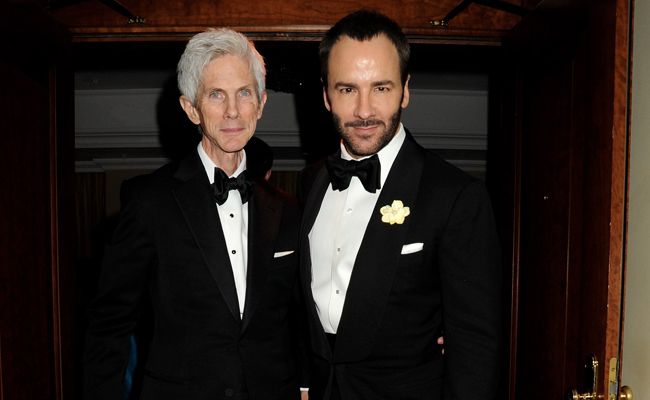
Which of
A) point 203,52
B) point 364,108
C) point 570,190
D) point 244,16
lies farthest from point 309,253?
point 244,16

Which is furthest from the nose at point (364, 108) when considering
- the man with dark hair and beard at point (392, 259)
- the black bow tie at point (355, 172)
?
the black bow tie at point (355, 172)

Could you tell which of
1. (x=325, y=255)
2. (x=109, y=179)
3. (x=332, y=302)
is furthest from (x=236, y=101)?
(x=109, y=179)

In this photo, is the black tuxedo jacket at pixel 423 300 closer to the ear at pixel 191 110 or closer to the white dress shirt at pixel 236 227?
the white dress shirt at pixel 236 227

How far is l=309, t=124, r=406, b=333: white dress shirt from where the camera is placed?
6.67ft

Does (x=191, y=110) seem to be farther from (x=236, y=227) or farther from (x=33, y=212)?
(x=33, y=212)

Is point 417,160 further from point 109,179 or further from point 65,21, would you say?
point 109,179

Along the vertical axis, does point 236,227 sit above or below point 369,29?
below

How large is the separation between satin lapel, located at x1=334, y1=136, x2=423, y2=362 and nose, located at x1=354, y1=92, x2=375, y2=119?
0.29 metres

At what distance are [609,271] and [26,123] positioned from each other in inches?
86.3

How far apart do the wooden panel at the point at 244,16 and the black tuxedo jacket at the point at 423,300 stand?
947 mm

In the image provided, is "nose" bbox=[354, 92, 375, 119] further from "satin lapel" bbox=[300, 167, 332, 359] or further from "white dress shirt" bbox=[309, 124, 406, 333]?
"satin lapel" bbox=[300, 167, 332, 359]

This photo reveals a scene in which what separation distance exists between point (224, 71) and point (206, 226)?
21.0 inches

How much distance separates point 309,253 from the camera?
2.15m

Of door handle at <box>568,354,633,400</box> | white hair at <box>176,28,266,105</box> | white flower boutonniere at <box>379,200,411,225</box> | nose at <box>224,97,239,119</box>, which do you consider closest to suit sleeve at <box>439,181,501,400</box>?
white flower boutonniere at <box>379,200,411,225</box>
